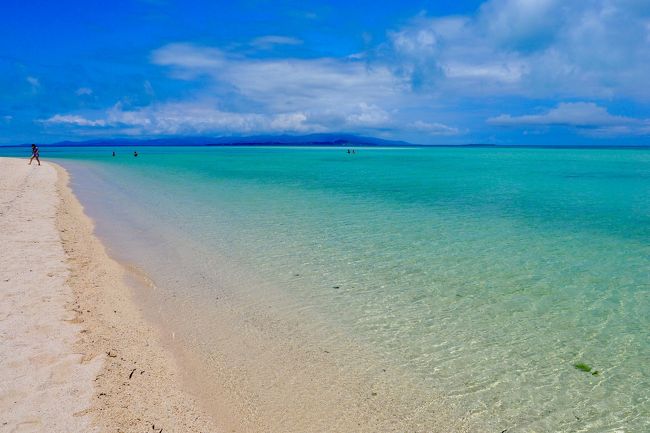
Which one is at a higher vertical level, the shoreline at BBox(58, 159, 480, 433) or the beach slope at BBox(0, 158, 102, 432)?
the beach slope at BBox(0, 158, 102, 432)

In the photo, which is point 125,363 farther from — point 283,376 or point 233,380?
point 283,376

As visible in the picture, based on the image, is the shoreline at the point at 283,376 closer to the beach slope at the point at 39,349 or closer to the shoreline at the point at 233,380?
the shoreline at the point at 233,380

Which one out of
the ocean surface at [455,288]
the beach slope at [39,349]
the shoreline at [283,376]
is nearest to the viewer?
the beach slope at [39,349]

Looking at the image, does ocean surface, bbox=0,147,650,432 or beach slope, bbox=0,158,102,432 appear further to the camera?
ocean surface, bbox=0,147,650,432

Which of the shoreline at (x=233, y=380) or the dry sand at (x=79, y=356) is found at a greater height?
the dry sand at (x=79, y=356)

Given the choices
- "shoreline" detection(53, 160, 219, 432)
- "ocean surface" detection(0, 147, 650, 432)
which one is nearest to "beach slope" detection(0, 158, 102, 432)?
"shoreline" detection(53, 160, 219, 432)

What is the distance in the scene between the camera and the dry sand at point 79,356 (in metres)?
4.72

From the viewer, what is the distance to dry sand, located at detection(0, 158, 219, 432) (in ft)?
15.5

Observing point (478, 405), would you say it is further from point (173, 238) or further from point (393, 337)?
point (173, 238)

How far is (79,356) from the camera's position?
5867 mm

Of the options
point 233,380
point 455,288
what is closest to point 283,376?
point 233,380

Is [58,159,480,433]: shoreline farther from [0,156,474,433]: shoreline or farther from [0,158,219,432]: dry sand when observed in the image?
[0,158,219,432]: dry sand

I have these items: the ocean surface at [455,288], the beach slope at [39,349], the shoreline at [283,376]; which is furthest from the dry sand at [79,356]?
the ocean surface at [455,288]

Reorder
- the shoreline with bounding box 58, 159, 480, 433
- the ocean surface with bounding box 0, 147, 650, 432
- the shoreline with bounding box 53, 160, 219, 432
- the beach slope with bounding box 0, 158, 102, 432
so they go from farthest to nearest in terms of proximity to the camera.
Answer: the ocean surface with bounding box 0, 147, 650, 432 → the shoreline with bounding box 58, 159, 480, 433 → the shoreline with bounding box 53, 160, 219, 432 → the beach slope with bounding box 0, 158, 102, 432
